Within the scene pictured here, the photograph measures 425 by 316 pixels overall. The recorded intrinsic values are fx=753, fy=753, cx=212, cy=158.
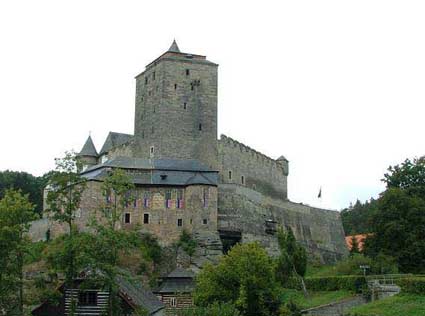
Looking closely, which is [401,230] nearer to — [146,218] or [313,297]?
[313,297]

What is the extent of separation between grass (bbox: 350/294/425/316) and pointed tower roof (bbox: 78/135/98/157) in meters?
41.1

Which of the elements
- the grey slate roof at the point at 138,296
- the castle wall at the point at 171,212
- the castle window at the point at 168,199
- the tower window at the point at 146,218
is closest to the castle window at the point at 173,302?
the grey slate roof at the point at 138,296

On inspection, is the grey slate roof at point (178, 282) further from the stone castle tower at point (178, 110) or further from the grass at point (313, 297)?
the stone castle tower at point (178, 110)

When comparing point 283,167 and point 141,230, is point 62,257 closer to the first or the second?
point 141,230

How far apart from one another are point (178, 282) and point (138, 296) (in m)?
8.95

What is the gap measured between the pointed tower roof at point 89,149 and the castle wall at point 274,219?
18.0 m

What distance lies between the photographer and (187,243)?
56.2m

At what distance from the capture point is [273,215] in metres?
66.9

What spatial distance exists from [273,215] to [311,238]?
7779 millimetres

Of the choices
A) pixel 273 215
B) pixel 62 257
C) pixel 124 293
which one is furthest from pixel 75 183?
pixel 273 215

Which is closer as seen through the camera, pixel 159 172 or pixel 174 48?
pixel 159 172

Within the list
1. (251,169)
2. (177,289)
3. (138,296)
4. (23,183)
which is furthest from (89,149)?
(138,296)

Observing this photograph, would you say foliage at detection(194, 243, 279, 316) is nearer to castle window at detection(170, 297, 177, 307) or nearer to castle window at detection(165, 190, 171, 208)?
castle window at detection(170, 297, 177, 307)

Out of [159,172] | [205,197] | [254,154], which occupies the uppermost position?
[254,154]
